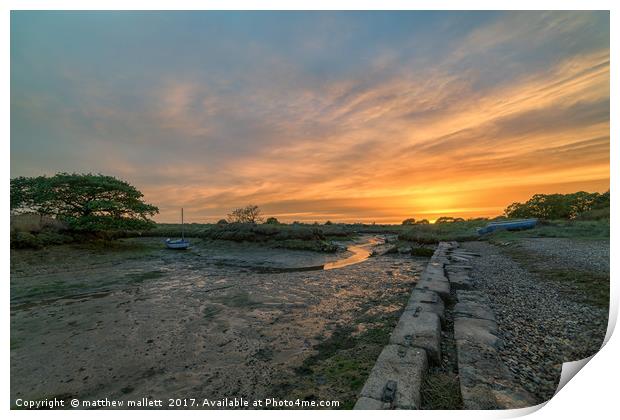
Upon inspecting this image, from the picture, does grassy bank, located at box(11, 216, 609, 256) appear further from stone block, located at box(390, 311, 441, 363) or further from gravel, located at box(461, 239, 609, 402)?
stone block, located at box(390, 311, 441, 363)

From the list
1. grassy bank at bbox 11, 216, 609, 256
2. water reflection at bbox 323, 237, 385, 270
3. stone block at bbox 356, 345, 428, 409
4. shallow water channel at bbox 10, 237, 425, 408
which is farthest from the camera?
water reflection at bbox 323, 237, 385, 270

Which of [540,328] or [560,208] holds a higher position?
[560,208]

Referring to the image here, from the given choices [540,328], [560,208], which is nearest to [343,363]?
[540,328]

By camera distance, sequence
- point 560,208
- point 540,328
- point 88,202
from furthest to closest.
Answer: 1. point 560,208
2. point 88,202
3. point 540,328

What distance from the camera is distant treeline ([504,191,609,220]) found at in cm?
2144

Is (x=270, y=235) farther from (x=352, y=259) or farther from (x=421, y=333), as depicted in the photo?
(x=421, y=333)

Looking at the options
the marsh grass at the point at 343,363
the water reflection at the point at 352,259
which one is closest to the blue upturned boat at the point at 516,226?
the water reflection at the point at 352,259

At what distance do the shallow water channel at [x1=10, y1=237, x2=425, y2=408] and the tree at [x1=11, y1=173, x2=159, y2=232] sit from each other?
18.0ft

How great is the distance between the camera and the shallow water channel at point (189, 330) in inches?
140

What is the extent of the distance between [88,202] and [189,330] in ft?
59.0

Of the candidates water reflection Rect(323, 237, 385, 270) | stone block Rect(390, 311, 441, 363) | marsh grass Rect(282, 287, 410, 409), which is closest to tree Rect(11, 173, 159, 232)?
→ water reflection Rect(323, 237, 385, 270)

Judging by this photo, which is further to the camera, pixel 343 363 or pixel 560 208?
pixel 560 208

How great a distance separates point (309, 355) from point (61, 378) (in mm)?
3801

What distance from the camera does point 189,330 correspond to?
17.5 feet
